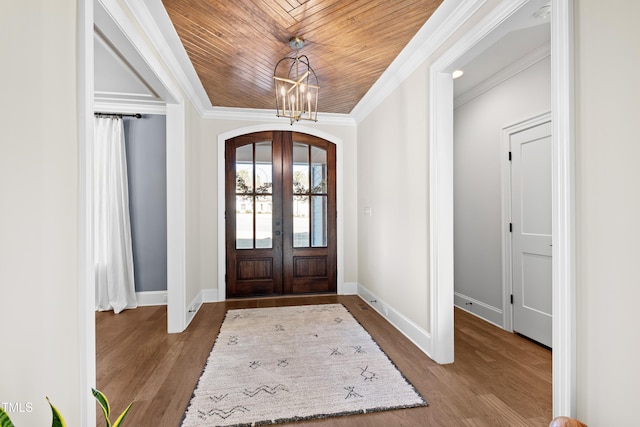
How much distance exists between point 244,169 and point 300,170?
0.82 metres

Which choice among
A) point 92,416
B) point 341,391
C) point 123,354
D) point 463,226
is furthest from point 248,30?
point 463,226

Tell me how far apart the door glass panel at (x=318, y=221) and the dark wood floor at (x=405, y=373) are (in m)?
1.41

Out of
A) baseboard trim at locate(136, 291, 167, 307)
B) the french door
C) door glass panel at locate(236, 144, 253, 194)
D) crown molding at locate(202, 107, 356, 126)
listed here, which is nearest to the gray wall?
baseboard trim at locate(136, 291, 167, 307)

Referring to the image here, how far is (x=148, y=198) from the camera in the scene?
3896 mm

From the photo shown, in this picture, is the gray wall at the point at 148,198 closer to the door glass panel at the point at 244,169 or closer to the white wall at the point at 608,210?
the door glass panel at the point at 244,169

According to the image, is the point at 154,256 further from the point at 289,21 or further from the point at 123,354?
the point at 289,21

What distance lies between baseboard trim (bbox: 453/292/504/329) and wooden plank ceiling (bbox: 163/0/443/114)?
9.33ft

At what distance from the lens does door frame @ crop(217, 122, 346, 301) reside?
4.09 meters

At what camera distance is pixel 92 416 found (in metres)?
1.37

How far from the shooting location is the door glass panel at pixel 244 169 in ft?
13.8

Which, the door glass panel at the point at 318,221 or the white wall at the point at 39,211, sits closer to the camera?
the white wall at the point at 39,211

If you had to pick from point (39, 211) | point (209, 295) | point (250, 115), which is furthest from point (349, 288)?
point (39, 211)

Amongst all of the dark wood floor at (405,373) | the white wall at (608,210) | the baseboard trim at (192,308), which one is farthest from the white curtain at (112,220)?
the white wall at (608,210)

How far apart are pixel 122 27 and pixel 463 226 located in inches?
152
